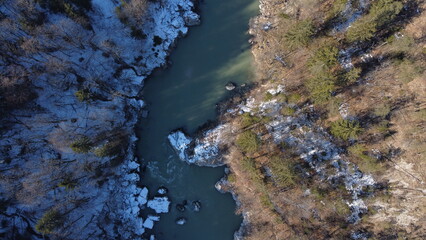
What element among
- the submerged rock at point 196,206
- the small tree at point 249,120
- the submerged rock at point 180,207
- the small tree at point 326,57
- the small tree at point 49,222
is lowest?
Answer: the submerged rock at point 196,206

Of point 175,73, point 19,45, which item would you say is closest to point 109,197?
point 175,73

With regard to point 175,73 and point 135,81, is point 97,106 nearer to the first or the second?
point 135,81

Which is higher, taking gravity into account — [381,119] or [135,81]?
[135,81]

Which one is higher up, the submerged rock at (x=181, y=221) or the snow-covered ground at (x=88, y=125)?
the snow-covered ground at (x=88, y=125)

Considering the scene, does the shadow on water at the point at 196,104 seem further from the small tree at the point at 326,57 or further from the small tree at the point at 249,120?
the small tree at the point at 326,57

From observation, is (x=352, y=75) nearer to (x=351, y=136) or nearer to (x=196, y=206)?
(x=351, y=136)

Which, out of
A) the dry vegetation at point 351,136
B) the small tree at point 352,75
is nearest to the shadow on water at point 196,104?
the dry vegetation at point 351,136
